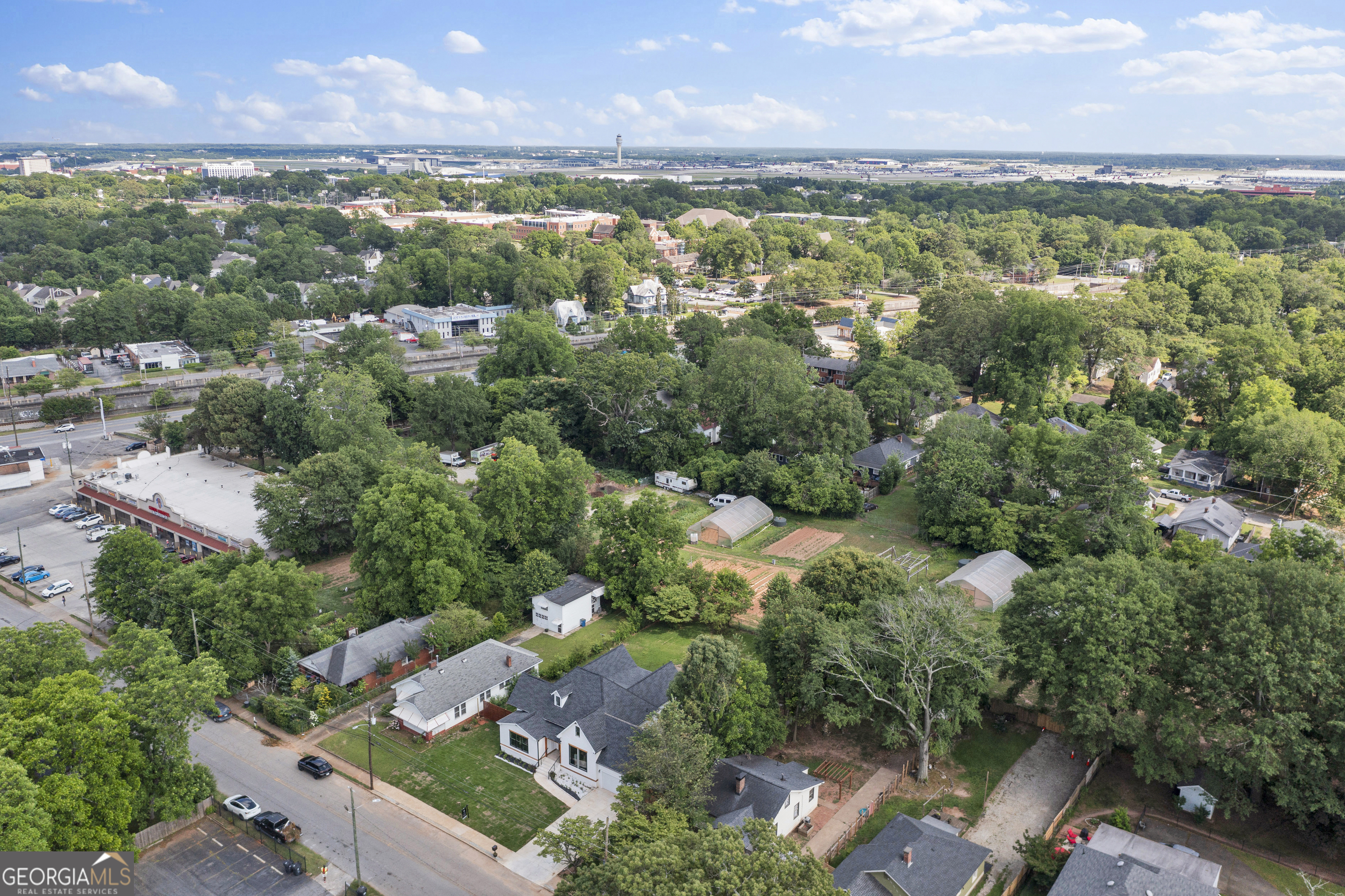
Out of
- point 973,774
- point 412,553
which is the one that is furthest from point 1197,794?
point 412,553

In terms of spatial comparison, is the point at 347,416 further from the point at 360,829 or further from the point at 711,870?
the point at 711,870

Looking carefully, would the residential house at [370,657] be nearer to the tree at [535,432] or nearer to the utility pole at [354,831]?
the utility pole at [354,831]

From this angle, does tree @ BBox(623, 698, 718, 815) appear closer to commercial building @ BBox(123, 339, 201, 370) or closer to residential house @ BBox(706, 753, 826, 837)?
residential house @ BBox(706, 753, 826, 837)

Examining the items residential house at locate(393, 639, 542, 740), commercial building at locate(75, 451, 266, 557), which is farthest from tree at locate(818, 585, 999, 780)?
commercial building at locate(75, 451, 266, 557)

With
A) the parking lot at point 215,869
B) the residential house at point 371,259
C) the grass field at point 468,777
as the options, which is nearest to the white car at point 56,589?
the grass field at point 468,777

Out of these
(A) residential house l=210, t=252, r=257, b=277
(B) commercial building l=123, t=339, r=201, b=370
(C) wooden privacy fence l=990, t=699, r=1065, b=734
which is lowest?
(C) wooden privacy fence l=990, t=699, r=1065, b=734

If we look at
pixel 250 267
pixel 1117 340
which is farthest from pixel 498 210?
pixel 1117 340
